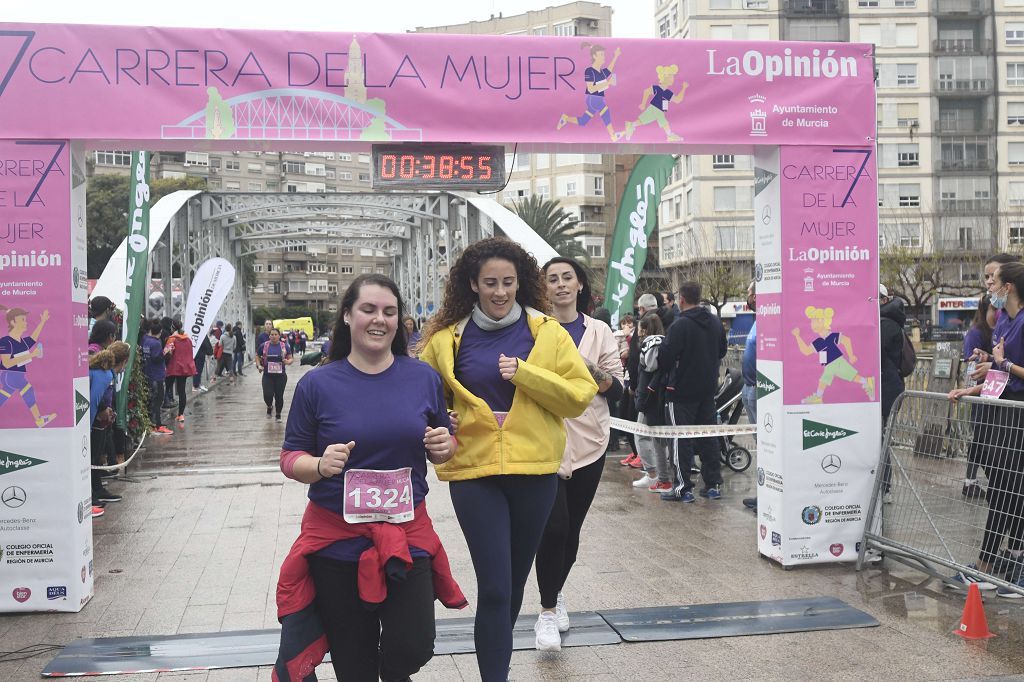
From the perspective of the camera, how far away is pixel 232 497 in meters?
10.1

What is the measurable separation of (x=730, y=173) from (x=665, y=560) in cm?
5836

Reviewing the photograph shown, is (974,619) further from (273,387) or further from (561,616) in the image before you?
(273,387)

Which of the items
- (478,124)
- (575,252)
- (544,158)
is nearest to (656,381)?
(478,124)

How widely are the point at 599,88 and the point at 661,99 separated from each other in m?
0.43

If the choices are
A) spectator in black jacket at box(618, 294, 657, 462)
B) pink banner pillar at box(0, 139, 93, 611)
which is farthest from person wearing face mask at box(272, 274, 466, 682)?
spectator in black jacket at box(618, 294, 657, 462)

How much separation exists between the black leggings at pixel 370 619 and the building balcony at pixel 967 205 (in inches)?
2577

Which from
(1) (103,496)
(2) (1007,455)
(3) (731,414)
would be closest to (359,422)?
(2) (1007,455)

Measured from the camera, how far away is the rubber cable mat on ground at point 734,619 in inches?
214

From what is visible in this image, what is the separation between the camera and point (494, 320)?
436 cm

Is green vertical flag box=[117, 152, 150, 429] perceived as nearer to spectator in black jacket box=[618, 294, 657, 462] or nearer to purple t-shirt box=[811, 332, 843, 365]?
spectator in black jacket box=[618, 294, 657, 462]

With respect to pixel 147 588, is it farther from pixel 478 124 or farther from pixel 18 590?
pixel 478 124

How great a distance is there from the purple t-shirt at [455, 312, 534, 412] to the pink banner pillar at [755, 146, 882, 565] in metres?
3.07

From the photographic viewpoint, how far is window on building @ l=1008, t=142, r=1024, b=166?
64.3 metres

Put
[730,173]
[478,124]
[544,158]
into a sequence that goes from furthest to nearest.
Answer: [544,158], [730,173], [478,124]
